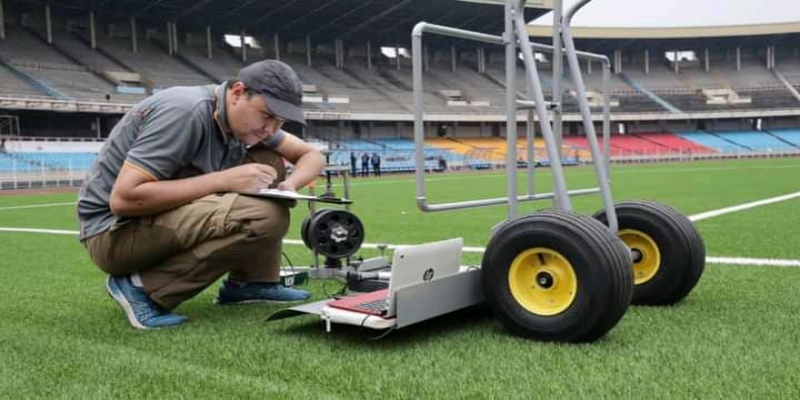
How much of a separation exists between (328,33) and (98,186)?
1731 inches

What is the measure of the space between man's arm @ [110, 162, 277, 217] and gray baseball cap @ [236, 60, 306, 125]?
12.4 inches

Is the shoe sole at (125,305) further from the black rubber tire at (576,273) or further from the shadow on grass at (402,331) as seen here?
the black rubber tire at (576,273)

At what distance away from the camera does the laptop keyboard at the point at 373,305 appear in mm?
2480

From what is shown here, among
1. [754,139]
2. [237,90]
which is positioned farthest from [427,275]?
[754,139]

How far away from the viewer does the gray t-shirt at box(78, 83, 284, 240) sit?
8.43ft

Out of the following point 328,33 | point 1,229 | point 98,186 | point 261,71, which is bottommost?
point 1,229

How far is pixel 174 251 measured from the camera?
2.80 metres

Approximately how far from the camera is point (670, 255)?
9.59 feet

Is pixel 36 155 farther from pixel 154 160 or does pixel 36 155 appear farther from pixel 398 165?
pixel 154 160

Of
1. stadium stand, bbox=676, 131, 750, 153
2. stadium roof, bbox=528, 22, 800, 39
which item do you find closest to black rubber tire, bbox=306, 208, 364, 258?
stadium stand, bbox=676, 131, 750, 153

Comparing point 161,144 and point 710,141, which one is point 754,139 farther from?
point 161,144

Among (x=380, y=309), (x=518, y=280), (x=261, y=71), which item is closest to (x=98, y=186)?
(x=261, y=71)

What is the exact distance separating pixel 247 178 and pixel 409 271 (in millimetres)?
816

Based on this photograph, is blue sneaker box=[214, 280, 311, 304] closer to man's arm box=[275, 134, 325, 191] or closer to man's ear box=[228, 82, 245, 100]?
man's arm box=[275, 134, 325, 191]
